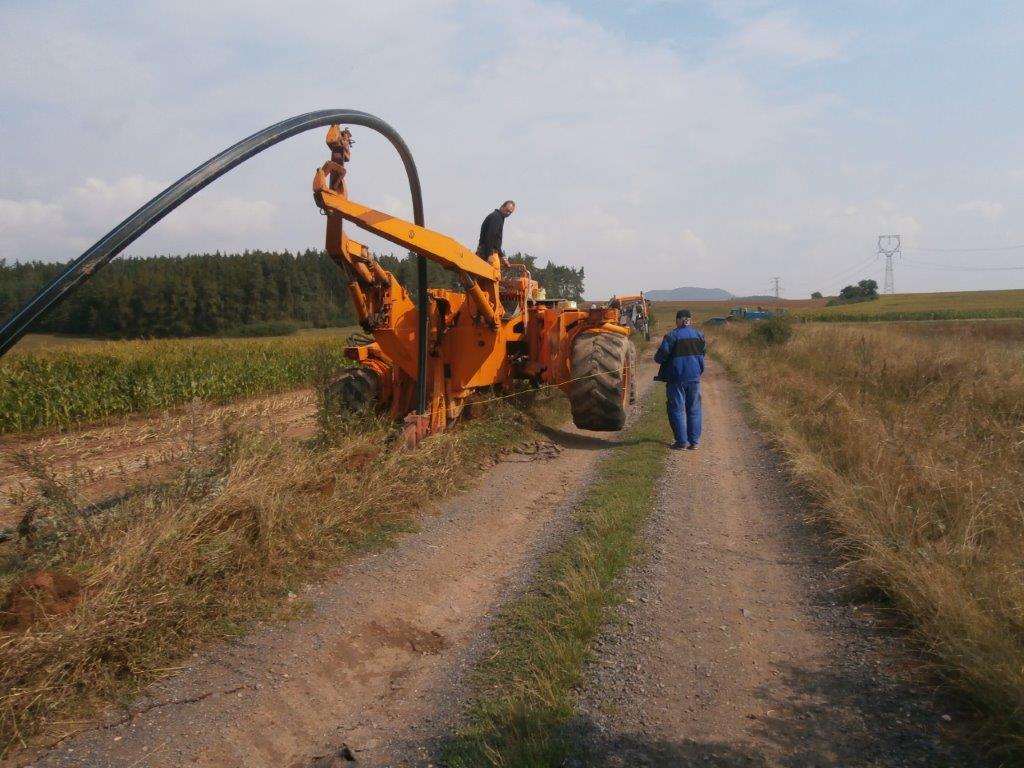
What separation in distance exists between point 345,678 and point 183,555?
3.97 ft

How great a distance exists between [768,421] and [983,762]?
8.66 metres

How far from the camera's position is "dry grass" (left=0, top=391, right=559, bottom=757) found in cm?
337

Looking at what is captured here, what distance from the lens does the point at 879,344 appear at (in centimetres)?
1823

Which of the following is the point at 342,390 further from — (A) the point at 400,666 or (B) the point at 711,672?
(B) the point at 711,672

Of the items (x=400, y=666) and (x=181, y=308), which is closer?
(x=400, y=666)

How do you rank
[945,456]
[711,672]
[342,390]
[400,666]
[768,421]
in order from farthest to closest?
[768,421] < [342,390] < [945,456] < [400,666] < [711,672]

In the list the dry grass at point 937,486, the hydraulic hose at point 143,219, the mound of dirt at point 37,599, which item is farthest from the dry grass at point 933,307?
the mound of dirt at point 37,599

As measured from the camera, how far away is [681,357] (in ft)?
32.2

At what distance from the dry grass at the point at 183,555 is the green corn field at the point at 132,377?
3.41 m

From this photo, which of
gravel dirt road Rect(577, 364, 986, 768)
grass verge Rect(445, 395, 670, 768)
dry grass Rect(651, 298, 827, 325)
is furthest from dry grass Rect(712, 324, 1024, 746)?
dry grass Rect(651, 298, 827, 325)

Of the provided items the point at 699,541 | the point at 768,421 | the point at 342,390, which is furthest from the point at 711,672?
the point at 768,421

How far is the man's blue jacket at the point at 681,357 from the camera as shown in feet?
32.1

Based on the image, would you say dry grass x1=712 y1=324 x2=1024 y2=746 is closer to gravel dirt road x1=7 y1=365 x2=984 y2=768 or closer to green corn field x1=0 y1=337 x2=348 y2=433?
gravel dirt road x1=7 y1=365 x2=984 y2=768

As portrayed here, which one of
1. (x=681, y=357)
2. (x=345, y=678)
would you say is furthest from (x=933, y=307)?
(x=345, y=678)
